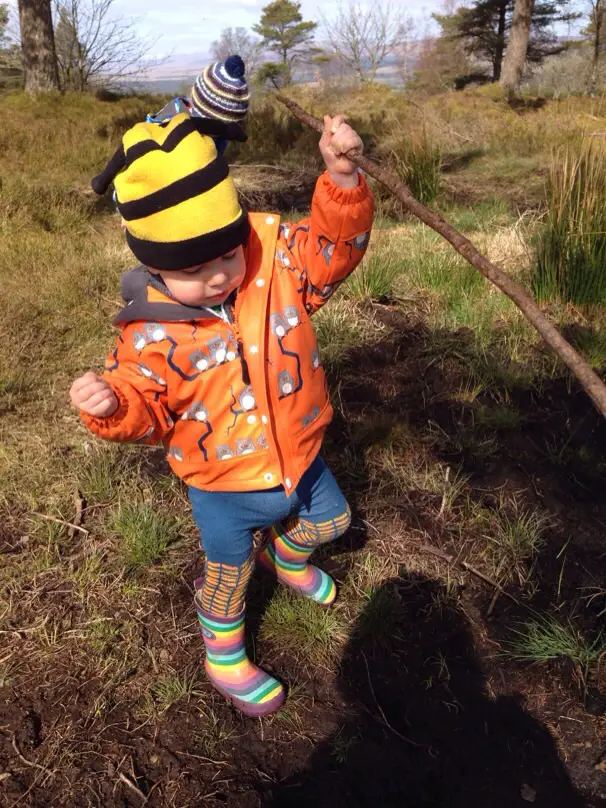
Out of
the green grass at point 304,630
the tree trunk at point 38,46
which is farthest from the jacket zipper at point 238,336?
the tree trunk at point 38,46

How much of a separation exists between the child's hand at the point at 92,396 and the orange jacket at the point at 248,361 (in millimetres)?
57

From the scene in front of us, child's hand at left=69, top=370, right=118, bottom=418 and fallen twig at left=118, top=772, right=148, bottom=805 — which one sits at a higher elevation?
child's hand at left=69, top=370, right=118, bottom=418

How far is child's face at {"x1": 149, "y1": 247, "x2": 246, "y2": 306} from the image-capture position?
133 centimetres

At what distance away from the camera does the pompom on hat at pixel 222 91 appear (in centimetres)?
141

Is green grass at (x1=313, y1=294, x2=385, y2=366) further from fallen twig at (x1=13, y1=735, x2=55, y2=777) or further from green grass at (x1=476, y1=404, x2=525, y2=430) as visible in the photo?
fallen twig at (x1=13, y1=735, x2=55, y2=777)

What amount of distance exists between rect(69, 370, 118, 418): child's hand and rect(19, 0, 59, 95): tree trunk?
1182 cm

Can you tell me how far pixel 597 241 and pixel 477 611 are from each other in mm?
2118

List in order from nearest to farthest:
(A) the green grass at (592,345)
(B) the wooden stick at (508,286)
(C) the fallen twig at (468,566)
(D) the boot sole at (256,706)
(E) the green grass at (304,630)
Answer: (B) the wooden stick at (508,286) → (D) the boot sole at (256,706) → (E) the green grass at (304,630) → (C) the fallen twig at (468,566) → (A) the green grass at (592,345)

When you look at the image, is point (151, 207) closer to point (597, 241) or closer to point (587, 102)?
point (597, 241)

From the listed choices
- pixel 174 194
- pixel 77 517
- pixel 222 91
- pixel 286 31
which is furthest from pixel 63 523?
pixel 286 31

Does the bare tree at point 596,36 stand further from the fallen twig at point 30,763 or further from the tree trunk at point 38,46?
the fallen twig at point 30,763

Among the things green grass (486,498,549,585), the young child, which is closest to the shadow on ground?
green grass (486,498,549,585)

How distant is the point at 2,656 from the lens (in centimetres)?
188

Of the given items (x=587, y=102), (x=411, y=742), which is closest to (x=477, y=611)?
(x=411, y=742)
